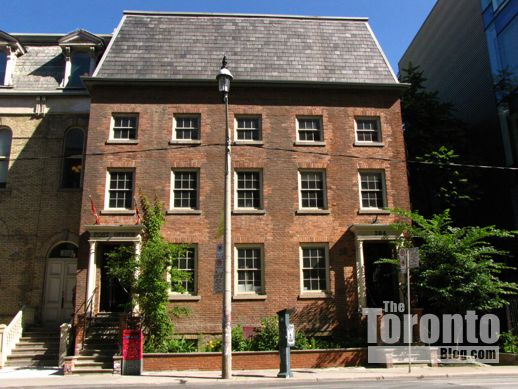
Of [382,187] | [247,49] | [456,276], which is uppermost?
[247,49]

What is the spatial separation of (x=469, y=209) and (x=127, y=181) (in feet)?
54.4

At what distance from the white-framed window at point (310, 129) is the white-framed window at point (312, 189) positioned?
4.91 ft

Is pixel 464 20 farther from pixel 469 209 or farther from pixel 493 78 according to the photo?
pixel 469 209

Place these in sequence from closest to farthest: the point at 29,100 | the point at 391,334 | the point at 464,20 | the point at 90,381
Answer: the point at 90,381 → the point at 391,334 → the point at 29,100 → the point at 464,20

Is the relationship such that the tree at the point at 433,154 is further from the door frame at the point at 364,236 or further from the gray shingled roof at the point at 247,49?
the door frame at the point at 364,236

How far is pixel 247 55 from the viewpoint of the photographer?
21469 millimetres

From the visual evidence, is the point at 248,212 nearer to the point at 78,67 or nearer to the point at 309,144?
the point at 309,144

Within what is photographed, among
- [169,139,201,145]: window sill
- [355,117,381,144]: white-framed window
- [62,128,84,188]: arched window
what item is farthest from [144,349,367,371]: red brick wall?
[62,128,84,188]: arched window

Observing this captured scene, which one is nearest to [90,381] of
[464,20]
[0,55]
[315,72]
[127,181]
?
[127,181]

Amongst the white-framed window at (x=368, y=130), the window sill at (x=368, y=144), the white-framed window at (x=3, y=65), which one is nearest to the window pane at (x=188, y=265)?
the window sill at (x=368, y=144)

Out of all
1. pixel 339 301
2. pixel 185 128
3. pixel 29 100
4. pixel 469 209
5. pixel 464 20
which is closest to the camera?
pixel 339 301

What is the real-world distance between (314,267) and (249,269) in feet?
8.45

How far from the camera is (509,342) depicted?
54.7 ft

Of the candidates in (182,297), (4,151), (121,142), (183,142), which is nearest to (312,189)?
(183,142)
